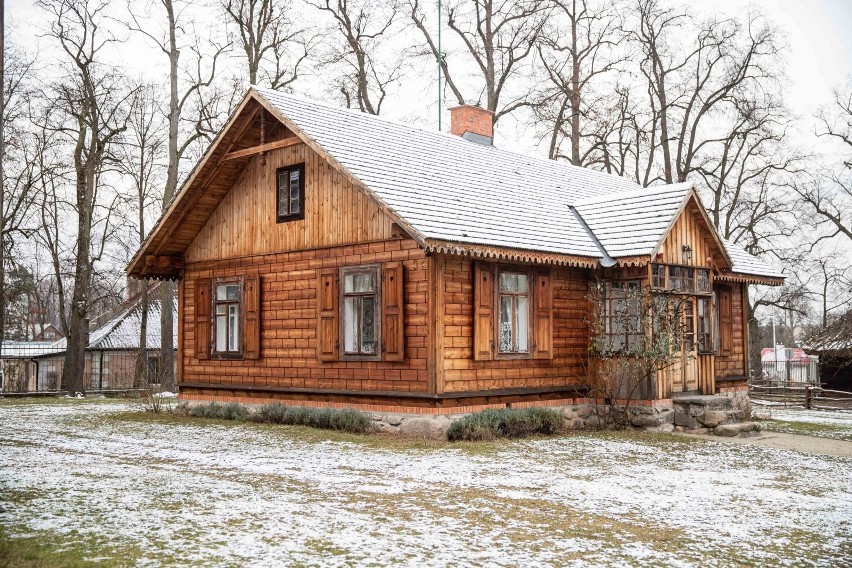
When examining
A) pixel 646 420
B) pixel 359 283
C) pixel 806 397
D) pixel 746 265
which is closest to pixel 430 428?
pixel 359 283

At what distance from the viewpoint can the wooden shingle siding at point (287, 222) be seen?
16.8 metres

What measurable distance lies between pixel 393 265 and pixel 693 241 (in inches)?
256

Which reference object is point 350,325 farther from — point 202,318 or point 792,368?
point 792,368

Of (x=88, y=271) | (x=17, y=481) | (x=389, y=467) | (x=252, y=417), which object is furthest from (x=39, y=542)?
(x=88, y=271)

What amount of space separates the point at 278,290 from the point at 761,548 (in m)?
12.4

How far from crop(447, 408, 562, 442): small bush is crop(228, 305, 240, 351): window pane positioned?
6.38 m

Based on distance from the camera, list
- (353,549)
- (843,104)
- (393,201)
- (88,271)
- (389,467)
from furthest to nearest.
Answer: (843,104) → (88,271) → (393,201) → (389,467) → (353,549)

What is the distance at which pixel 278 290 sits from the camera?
1834cm

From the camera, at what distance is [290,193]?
18250 mm

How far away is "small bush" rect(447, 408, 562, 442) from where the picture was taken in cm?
1502

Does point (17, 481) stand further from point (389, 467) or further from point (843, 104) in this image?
point (843, 104)

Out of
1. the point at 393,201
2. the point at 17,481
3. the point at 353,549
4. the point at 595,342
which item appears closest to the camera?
the point at 353,549

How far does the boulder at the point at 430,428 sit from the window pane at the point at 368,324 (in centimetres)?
174

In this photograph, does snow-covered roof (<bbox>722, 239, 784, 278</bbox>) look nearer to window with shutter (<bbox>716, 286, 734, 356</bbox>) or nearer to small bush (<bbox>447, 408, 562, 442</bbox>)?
window with shutter (<bbox>716, 286, 734, 356</bbox>)
